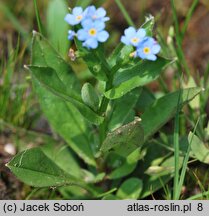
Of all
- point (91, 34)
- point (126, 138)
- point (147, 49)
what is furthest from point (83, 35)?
point (126, 138)

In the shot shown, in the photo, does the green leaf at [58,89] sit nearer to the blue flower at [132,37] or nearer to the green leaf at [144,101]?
the blue flower at [132,37]

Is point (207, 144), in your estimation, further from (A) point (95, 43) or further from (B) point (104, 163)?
(A) point (95, 43)

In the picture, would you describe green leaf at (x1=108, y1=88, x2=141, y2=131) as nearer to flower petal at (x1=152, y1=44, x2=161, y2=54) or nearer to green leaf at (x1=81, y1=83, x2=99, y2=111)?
green leaf at (x1=81, y1=83, x2=99, y2=111)

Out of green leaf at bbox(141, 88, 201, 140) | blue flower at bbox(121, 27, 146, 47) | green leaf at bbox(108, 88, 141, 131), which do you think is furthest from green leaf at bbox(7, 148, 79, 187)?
blue flower at bbox(121, 27, 146, 47)

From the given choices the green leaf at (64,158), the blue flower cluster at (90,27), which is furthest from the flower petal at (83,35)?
the green leaf at (64,158)

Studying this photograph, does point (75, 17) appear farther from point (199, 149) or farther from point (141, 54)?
point (199, 149)

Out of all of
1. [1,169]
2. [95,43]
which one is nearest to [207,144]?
[95,43]
